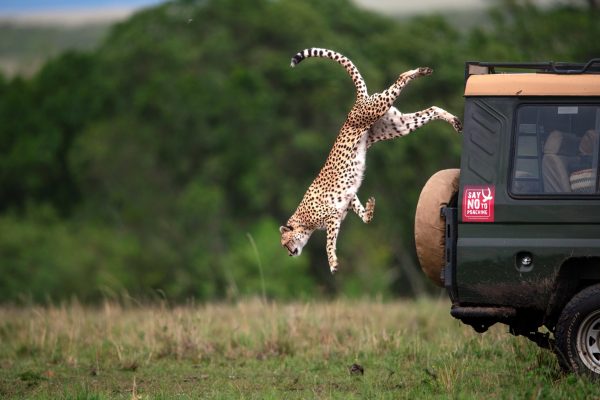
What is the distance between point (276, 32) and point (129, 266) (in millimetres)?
10284

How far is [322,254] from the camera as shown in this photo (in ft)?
126

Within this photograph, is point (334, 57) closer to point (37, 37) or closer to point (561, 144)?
point (561, 144)

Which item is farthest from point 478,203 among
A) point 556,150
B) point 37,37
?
point 37,37

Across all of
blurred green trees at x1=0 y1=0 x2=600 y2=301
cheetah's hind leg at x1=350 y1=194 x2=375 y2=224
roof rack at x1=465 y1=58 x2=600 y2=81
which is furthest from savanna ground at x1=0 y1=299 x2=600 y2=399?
blurred green trees at x1=0 y1=0 x2=600 y2=301

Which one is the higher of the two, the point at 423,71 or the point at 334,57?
the point at 334,57

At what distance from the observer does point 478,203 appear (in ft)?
24.8

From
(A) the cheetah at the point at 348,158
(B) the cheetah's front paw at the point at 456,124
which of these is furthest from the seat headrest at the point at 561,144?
(A) the cheetah at the point at 348,158

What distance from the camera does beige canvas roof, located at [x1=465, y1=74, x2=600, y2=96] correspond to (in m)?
7.52

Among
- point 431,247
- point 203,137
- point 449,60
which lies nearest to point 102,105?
point 203,137

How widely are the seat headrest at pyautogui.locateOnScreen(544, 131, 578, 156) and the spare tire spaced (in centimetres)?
78

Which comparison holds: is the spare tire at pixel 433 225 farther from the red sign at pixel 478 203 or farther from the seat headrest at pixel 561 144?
the seat headrest at pixel 561 144

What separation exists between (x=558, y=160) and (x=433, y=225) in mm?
998

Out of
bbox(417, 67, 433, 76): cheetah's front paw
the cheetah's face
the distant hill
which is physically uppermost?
the distant hill

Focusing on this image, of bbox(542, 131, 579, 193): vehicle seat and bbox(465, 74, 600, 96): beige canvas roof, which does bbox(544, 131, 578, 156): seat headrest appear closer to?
bbox(542, 131, 579, 193): vehicle seat
